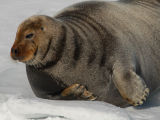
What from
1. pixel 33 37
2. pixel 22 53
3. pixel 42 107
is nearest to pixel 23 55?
pixel 22 53

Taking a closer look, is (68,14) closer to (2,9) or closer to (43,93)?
(43,93)

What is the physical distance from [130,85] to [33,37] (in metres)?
0.96

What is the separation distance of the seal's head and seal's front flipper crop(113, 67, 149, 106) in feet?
2.20

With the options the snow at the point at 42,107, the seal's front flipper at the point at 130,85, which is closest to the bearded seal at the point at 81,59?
the seal's front flipper at the point at 130,85

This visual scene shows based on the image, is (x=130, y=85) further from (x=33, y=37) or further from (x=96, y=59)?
(x=33, y=37)

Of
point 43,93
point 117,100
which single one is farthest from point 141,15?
point 43,93

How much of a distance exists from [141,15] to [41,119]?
1910 mm

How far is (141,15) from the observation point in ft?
15.4

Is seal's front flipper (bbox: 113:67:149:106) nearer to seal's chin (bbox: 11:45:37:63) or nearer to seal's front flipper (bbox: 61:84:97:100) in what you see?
seal's front flipper (bbox: 61:84:97:100)

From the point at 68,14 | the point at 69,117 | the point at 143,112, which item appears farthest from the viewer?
the point at 68,14

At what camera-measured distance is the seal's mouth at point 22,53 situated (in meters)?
3.61

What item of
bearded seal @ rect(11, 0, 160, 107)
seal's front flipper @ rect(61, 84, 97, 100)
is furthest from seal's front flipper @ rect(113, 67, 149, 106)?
seal's front flipper @ rect(61, 84, 97, 100)

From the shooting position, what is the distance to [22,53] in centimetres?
362

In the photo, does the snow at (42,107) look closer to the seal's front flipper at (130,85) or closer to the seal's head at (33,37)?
the seal's front flipper at (130,85)
